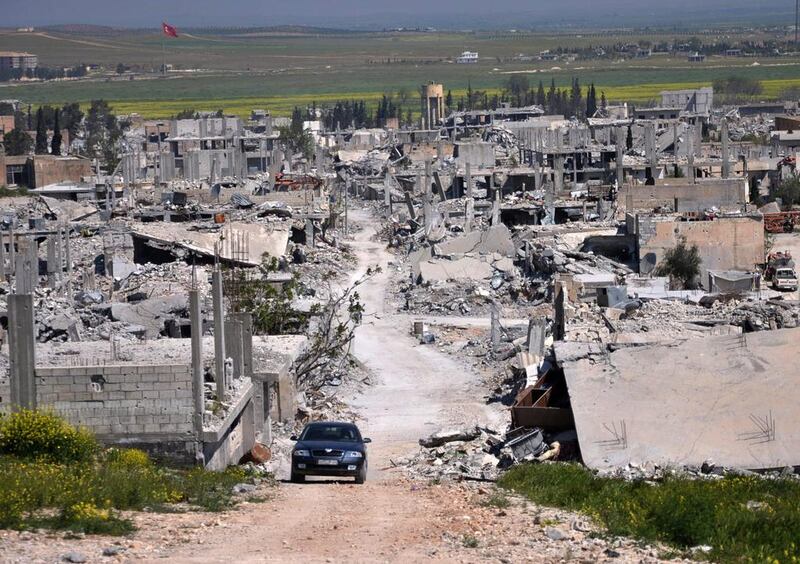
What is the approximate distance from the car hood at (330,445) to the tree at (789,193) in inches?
1250

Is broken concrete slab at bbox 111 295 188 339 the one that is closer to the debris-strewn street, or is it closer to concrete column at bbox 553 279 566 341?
the debris-strewn street

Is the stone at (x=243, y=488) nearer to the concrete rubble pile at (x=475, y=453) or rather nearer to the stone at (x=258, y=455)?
the concrete rubble pile at (x=475, y=453)

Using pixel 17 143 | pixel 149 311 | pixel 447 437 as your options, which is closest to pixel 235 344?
pixel 447 437

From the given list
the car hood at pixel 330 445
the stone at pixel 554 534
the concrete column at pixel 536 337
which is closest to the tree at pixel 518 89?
the concrete column at pixel 536 337

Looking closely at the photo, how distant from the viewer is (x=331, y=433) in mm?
16141

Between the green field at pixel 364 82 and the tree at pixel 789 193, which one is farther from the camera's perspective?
the green field at pixel 364 82

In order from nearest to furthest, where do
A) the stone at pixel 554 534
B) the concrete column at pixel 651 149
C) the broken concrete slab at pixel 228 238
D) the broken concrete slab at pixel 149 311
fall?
1. the stone at pixel 554 534
2. the broken concrete slab at pixel 149 311
3. the broken concrete slab at pixel 228 238
4. the concrete column at pixel 651 149

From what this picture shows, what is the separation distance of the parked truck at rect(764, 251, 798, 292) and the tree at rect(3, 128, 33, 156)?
52502mm

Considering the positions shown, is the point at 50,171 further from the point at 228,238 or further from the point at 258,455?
the point at 258,455

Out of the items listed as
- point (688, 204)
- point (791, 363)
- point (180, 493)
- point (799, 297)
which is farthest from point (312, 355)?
point (688, 204)

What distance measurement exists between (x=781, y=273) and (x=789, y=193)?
1642 cm

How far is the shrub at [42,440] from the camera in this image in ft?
45.5

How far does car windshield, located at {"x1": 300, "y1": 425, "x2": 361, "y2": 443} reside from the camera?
1603 cm

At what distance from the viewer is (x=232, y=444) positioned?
16.1 metres
